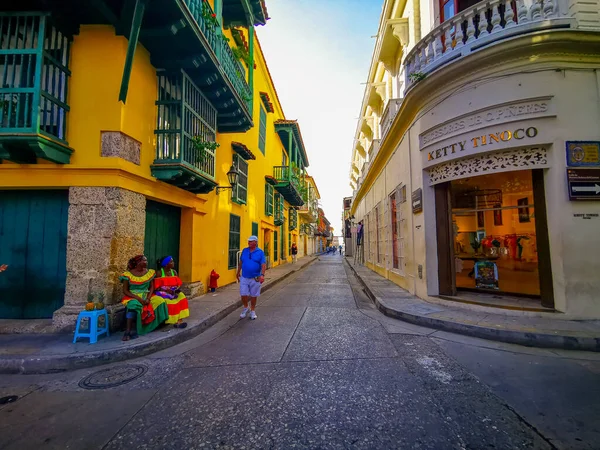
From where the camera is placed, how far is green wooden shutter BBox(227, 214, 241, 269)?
10906mm

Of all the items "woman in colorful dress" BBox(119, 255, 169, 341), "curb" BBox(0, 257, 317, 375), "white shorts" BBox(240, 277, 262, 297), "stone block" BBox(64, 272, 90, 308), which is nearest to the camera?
"curb" BBox(0, 257, 317, 375)

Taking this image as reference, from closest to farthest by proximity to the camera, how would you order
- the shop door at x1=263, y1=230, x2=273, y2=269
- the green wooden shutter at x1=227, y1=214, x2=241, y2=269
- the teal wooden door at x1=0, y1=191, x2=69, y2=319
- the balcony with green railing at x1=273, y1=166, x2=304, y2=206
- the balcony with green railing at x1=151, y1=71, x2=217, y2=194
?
the teal wooden door at x1=0, y1=191, x2=69, y2=319 → the balcony with green railing at x1=151, y1=71, x2=217, y2=194 → the green wooden shutter at x1=227, y1=214, x2=241, y2=269 → the shop door at x1=263, y1=230, x2=273, y2=269 → the balcony with green railing at x1=273, y1=166, x2=304, y2=206

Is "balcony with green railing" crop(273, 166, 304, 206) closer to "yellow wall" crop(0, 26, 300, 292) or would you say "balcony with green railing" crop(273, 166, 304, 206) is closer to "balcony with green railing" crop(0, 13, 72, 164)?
"yellow wall" crop(0, 26, 300, 292)

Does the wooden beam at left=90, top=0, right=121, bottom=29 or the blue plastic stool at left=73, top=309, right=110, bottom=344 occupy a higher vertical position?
the wooden beam at left=90, top=0, right=121, bottom=29

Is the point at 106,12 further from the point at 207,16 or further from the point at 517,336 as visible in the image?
the point at 517,336

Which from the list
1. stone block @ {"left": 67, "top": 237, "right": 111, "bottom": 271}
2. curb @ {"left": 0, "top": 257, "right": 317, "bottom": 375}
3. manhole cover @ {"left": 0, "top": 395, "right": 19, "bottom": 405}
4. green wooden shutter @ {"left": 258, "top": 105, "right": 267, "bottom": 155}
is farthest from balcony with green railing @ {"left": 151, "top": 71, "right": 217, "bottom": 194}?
green wooden shutter @ {"left": 258, "top": 105, "right": 267, "bottom": 155}

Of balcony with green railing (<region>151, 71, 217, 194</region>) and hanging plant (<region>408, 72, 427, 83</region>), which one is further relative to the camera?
hanging plant (<region>408, 72, 427, 83</region>)

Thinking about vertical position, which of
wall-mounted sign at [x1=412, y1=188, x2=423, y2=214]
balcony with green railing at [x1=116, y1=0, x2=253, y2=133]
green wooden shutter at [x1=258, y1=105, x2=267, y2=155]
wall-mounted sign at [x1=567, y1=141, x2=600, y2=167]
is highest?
green wooden shutter at [x1=258, y1=105, x2=267, y2=155]

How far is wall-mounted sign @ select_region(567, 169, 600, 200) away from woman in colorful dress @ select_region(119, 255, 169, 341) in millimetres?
7565

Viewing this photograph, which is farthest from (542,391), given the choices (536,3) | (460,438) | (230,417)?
(536,3)

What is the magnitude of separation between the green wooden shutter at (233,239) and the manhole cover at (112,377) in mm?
6916

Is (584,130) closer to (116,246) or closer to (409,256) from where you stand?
(409,256)

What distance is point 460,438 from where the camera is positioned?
235cm

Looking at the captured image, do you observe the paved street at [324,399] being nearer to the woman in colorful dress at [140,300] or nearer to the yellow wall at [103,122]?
the woman in colorful dress at [140,300]
